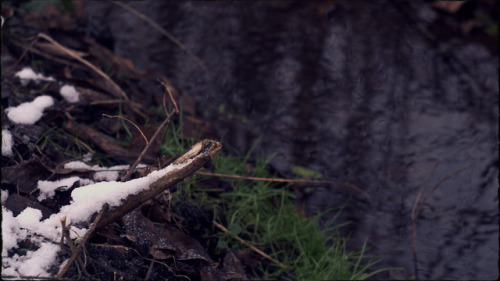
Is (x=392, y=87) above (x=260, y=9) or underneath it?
underneath

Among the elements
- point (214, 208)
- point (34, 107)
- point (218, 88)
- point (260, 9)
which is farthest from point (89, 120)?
point (260, 9)

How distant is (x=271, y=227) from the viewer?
6.37ft

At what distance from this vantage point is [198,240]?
1661 millimetres

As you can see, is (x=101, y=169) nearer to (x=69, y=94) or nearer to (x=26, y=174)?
(x=26, y=174)

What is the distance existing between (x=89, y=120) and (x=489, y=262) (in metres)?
2.05

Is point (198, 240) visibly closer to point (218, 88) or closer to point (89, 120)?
point (89, 120)

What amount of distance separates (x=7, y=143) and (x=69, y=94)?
1.49 feet

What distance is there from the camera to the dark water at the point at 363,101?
2061mm

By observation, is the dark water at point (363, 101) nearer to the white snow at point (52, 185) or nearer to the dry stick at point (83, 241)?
the white snow at point (52, 185)

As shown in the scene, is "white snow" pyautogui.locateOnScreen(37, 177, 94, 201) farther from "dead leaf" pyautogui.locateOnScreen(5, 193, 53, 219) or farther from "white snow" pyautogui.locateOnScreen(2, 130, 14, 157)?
"white snow" pyautogui.locateOnScreen(2, 130, 14, 157)

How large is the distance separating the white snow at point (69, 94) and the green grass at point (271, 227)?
468mm

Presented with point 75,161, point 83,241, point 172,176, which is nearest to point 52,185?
point 75,161

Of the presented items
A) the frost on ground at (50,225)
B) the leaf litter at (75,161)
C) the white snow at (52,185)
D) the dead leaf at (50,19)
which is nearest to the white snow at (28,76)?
the leaf litter at (75,161)

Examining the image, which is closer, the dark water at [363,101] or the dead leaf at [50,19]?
the dark water at [363,101]
